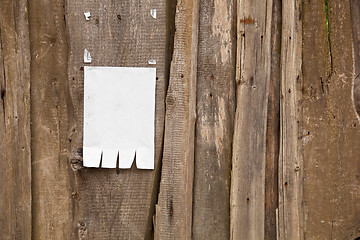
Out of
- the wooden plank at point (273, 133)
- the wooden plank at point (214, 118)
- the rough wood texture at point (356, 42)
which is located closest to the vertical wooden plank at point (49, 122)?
the wooden plank at point (214, 118)

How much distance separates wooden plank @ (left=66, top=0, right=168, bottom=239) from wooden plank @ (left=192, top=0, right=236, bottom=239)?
0.16m

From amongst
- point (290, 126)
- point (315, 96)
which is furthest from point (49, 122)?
point (315, 96)

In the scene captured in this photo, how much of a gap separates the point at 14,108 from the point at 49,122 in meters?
0.14

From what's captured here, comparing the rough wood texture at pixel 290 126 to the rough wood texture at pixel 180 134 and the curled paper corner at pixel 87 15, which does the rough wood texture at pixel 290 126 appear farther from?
the curled paper corner at pixel 87 15

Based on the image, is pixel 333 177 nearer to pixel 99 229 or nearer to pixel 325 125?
pixel 325 125

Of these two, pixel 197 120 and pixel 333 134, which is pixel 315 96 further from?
pixel 197 120

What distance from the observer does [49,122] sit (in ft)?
4.03

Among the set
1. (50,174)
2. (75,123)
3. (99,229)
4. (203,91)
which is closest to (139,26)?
(203,91)

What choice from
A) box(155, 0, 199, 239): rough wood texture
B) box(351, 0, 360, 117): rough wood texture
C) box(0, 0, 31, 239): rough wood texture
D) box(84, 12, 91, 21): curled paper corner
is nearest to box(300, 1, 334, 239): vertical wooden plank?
box(351, 0, 360, 117): rough wood texture

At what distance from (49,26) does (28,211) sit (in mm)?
742

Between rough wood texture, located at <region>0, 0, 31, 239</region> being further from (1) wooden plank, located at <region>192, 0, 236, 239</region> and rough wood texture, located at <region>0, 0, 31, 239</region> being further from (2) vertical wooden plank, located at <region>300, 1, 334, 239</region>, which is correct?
(2) vertical wooden plank, located at <region>300, 1, 334, 239</region>

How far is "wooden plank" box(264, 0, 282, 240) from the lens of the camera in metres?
→ 1.20

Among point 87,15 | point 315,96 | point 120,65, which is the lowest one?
point 315,96

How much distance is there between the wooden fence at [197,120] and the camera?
3.90 feet
